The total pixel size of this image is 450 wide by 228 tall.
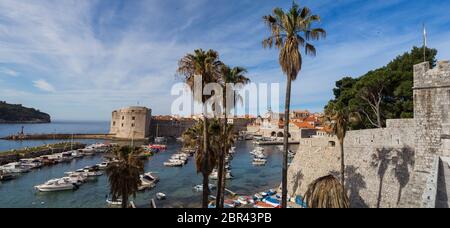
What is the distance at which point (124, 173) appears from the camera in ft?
58.0

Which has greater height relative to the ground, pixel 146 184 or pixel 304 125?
pixel 304 125

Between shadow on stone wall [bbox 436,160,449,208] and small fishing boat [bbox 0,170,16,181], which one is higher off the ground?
shadow on stone wall [bbox 436,160,449,208]

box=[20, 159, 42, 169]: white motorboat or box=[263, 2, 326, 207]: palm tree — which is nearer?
box=[263, 2, 326, 207]: palm tree

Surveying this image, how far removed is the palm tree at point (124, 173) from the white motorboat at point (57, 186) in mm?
25306

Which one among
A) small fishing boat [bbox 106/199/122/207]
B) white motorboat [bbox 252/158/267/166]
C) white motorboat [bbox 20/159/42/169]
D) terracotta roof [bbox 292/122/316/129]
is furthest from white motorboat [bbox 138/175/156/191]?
terracotta roof [bbox 292/122/316/129]

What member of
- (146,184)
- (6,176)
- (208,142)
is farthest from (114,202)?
(6,176)

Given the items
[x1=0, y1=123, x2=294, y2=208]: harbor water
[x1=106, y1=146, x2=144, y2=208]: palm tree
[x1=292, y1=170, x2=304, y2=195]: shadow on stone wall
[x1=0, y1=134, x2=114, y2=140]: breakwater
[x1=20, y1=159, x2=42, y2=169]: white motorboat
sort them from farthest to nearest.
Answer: [x1=0, y1=134, x2=114, y2=140]: breakwater → [x1=20, y1=159, x2=42, y2=169]: white motorboat → [x1=0, y1=123, x2=294, y2=208]: harbor water → [x1=292, y1=170, x2=304, y2=195]: shadow on stone wall → [x1=106, y1=146, x2=144, y2=208]: palm tree

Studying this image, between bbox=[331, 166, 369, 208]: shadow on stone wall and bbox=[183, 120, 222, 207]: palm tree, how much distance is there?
1220 centimetres

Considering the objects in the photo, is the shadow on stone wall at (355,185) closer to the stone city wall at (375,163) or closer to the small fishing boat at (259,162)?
the stone city wall at (375,163)

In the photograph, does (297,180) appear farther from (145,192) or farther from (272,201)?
(145,192)

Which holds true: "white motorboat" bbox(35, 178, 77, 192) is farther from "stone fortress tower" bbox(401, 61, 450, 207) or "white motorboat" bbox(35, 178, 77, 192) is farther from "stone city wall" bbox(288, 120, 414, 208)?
"stone fortress tower" bbox(401, 61, 450, 207)

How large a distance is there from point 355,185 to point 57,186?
36.8 meters

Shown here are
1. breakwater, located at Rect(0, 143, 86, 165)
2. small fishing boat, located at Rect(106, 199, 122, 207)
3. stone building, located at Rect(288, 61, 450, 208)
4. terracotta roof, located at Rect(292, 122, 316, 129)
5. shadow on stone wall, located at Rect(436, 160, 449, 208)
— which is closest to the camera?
shadow on stone wall, located at Rect(436, 160, 449, 208)

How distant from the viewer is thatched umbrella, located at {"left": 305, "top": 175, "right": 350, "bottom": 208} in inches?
369
